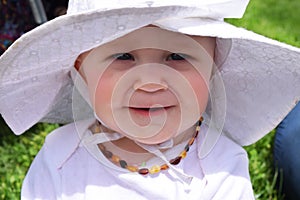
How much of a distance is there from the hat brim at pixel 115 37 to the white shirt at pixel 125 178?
103mm

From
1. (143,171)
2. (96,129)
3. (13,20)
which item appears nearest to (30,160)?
Answer: (13,20)

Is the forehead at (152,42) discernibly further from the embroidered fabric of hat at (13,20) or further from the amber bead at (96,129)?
the embroidered fabric of hat at (13,20)

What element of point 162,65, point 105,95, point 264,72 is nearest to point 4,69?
point 105,95

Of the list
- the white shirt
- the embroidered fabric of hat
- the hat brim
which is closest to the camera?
the hat brim

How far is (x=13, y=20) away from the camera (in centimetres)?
237

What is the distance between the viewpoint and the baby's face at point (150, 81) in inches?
53.1

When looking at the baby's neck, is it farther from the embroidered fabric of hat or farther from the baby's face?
the embroidered fabric of hat

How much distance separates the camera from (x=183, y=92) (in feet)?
4.56

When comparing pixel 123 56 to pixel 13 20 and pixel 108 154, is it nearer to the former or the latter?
pixel 108 154

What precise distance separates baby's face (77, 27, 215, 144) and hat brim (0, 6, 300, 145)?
2.5 inches

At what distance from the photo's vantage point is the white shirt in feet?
4.86

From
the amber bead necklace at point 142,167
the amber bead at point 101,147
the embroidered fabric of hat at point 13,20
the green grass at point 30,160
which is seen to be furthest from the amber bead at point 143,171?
the embroidered fabric of hat at point 13,20

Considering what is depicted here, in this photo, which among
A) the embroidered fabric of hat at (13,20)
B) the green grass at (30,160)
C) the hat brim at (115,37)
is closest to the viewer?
the hat brim at (115,37)

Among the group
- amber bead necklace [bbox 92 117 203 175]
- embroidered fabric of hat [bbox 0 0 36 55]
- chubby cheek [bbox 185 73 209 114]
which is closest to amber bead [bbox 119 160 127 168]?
amber bead necklace [bbox 92 117 203 175]
